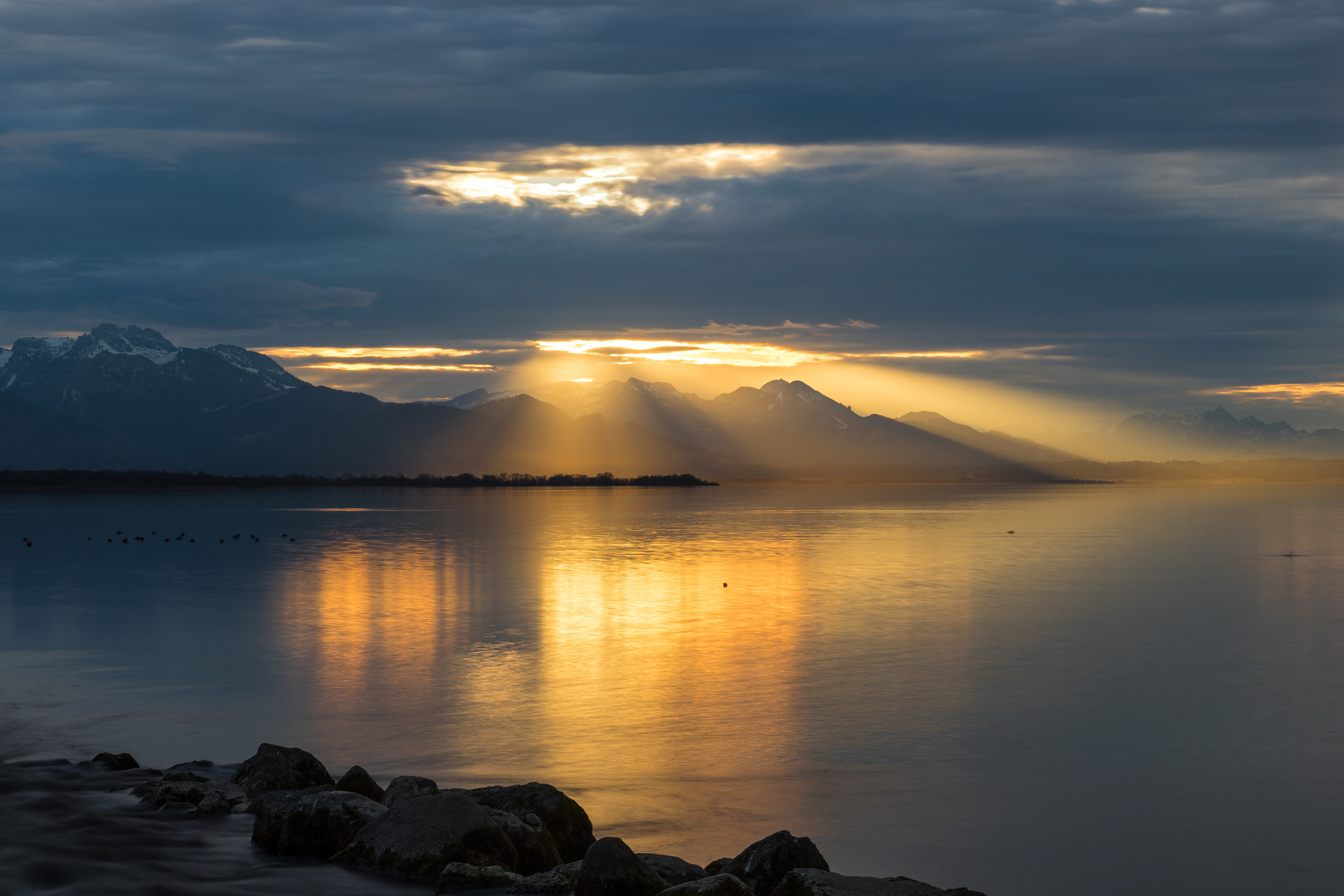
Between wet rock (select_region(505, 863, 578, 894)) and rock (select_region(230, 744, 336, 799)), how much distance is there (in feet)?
16.4

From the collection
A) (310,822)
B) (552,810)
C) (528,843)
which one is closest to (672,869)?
(528,843)

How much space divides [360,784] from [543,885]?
4653mm

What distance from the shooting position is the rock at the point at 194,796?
16.2 metres

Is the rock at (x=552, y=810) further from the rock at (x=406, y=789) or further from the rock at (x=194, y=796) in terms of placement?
the rock at (x=194, y=796)

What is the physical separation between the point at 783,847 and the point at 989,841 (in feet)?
15.0

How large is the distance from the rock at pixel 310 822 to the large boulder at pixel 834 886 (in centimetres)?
589

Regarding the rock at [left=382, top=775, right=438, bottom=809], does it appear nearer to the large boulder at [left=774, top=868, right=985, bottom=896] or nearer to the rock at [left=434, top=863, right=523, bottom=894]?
the rock at [left=434, top=863, right=523, bottom=894]

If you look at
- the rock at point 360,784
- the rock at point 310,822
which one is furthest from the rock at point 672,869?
the rock at point 360,784

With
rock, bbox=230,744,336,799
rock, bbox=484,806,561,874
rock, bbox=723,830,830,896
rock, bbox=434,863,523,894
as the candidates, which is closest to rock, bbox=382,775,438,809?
rock, bbox=484,806,561,874

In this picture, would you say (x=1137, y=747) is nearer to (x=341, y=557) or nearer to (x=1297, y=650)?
(x=1297, y=650)

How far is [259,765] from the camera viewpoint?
17.2 metres

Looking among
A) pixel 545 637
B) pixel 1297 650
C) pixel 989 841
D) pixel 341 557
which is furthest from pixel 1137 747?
pixel 341 557

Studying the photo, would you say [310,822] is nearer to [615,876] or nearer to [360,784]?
[360,784]

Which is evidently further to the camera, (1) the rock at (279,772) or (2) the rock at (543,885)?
(1) the rock at (279,772)
